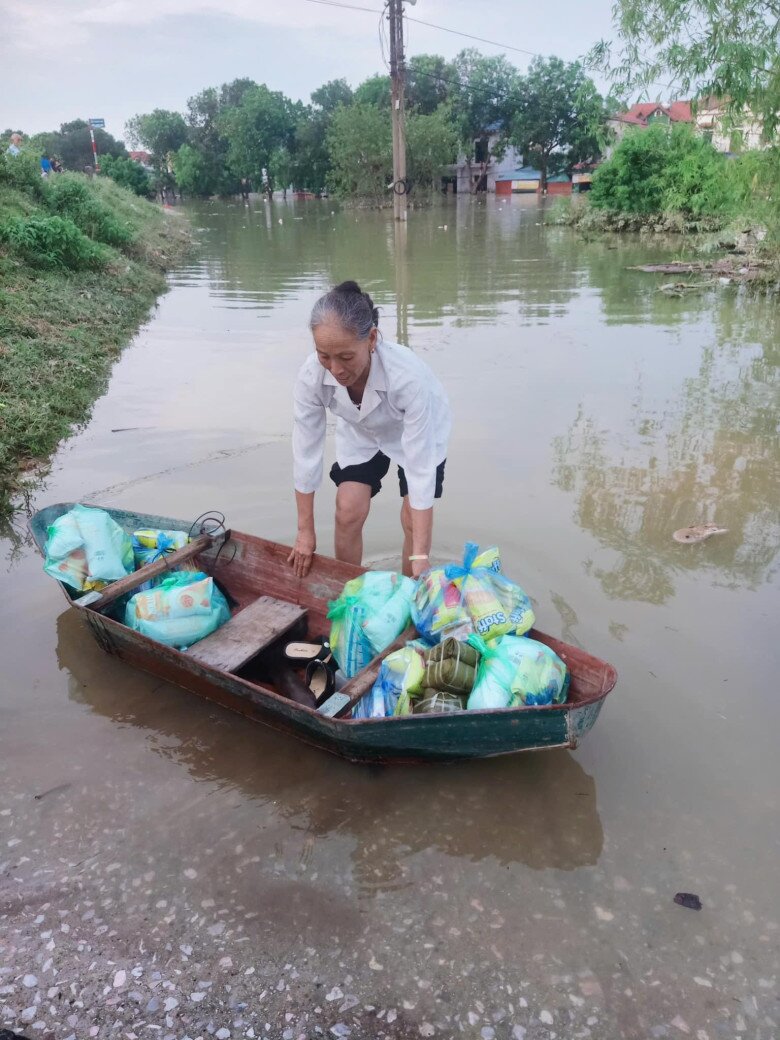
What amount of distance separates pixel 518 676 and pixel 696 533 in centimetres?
269

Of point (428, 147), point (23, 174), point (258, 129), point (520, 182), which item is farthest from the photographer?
point (258, 129)

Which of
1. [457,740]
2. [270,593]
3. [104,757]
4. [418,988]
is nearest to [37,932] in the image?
[104,757]

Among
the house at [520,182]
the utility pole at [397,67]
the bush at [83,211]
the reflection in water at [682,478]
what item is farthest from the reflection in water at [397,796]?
the house at [520,182]

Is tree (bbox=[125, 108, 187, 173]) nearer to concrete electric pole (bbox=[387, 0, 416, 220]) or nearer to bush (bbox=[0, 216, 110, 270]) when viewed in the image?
concrete electric pole (bbox=[387, 0, 416, 220])

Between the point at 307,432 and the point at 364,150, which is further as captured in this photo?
the point at 364,150

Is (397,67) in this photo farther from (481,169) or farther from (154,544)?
(481,169)

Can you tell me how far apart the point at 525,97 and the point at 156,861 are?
58483 millimetres

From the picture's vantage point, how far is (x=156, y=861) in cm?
260

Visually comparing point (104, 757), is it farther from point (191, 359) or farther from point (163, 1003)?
point (191, 359)

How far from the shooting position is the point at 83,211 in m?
13.8

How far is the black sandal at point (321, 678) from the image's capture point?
3.20m

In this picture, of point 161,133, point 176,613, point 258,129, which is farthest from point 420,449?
point 161,133

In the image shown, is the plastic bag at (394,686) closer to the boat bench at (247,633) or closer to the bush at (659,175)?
the boat bench at (247,633)

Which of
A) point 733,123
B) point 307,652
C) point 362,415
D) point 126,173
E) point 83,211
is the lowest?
point 307,652
